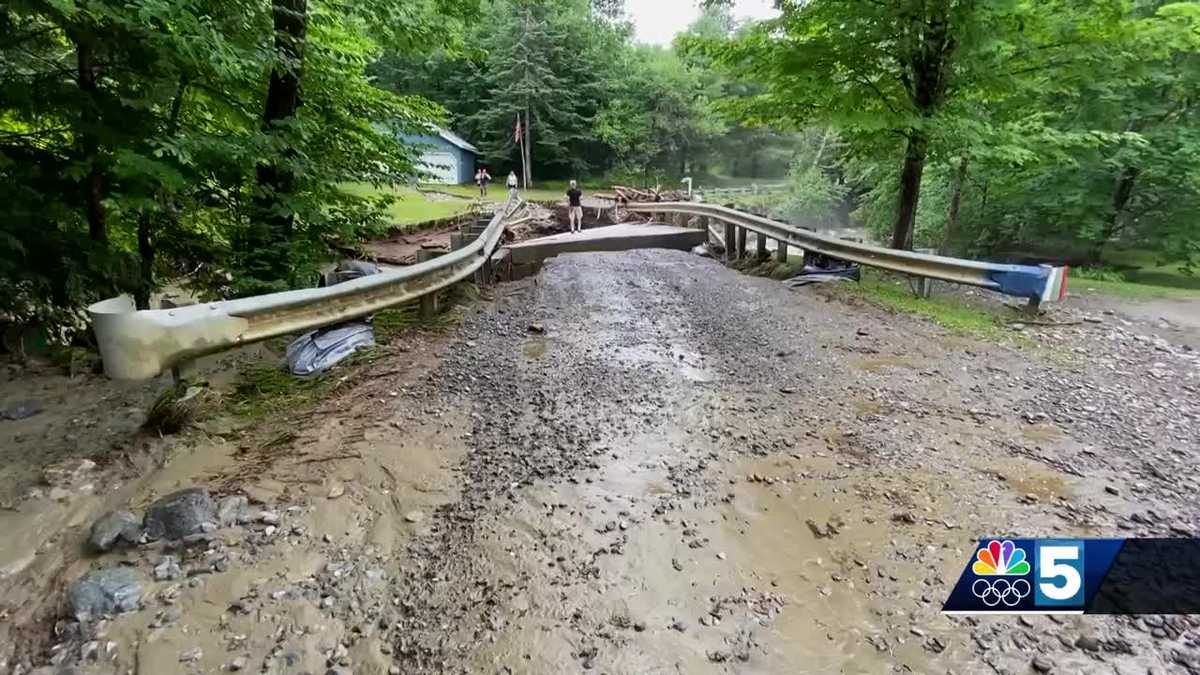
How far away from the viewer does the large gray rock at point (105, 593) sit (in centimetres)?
212

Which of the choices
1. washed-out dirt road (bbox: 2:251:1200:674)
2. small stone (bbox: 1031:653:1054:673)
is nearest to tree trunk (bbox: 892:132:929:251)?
washed-out dirt road (bbox: 2:251:1200:674)

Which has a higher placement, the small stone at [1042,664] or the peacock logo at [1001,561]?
the peacock logo at [1001,561]

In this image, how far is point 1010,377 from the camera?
443 centimetres

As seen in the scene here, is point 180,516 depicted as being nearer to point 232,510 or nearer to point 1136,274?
point 232,510

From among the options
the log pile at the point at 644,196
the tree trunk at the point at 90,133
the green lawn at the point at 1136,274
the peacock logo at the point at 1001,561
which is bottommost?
the green lawn at the point at 1136,274

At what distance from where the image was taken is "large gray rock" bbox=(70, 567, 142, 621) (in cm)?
212

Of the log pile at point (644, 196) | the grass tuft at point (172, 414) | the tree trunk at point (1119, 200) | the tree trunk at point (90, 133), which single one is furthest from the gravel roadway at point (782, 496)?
the log pile at point (644, 196)

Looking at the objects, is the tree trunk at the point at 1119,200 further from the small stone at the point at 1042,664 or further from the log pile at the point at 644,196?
the log pile at the point at 644,196

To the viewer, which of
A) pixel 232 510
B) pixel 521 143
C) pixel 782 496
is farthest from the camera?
pixel 521 143

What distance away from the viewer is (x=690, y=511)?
2.85 m

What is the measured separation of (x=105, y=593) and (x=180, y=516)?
41 cm

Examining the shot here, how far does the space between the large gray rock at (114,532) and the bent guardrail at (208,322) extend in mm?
589

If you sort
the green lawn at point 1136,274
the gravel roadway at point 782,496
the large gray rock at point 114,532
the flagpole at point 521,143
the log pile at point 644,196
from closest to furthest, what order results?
1. the gravel roadway at point 782,496
2. the large gray rock at point 114,532
3. the green lawn at point 1136,274
4. the log pile at point 644,196
5. the flagpole at point 521,143

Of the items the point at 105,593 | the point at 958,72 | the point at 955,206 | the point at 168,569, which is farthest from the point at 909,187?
the point at 105,593
